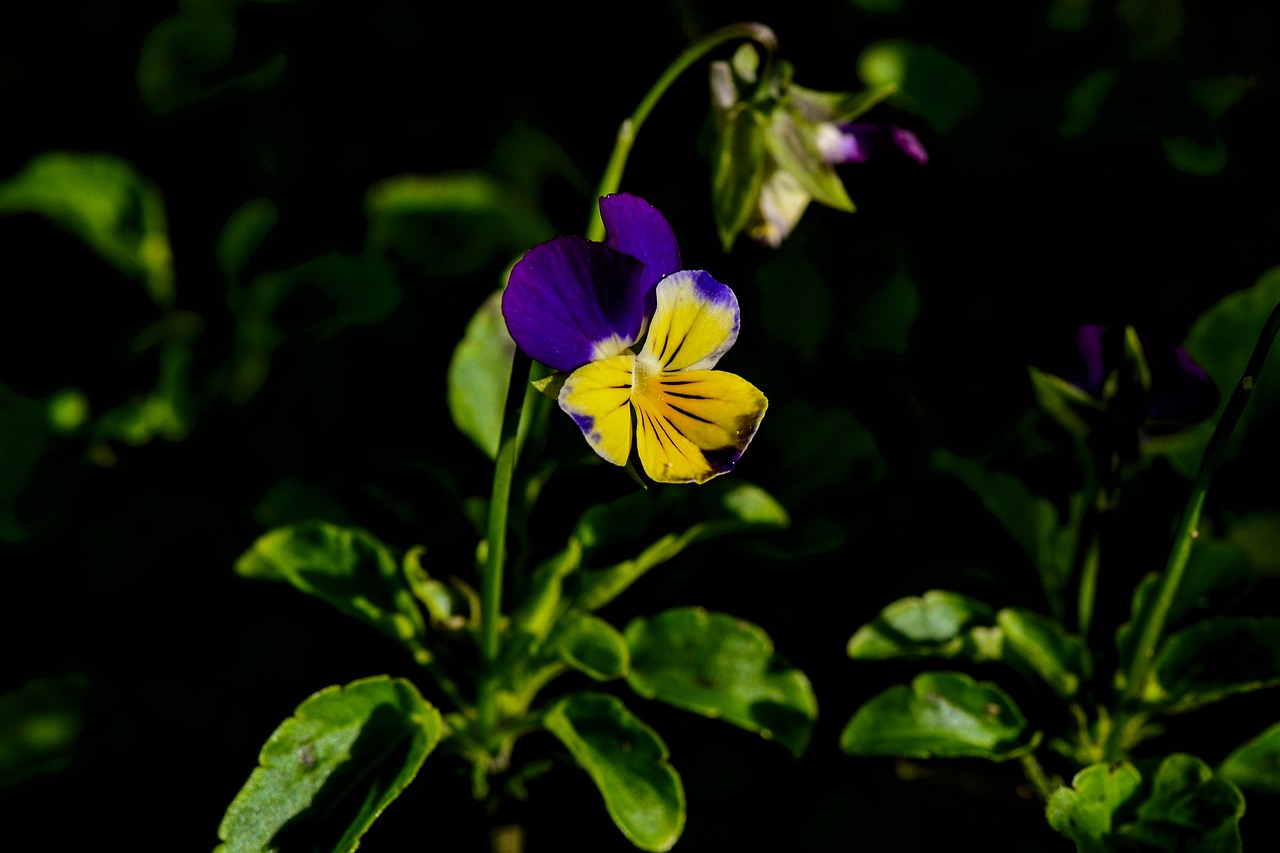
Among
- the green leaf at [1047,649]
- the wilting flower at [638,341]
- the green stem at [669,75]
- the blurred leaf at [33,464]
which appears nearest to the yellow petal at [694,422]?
the wilting flower at [638,341]

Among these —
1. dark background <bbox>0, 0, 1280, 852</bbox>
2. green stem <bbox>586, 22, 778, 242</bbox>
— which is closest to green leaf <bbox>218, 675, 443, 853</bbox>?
dark background <bbox>0, 0, 1280, 852</bbox>

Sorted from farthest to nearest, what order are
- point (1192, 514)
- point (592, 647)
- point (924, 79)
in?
1. point (924, 79)
2. point (592, 647)
3. point (1192, 514)

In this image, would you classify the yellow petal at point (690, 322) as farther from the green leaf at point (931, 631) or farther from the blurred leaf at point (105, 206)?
the blurred leaf at point (105, 206)

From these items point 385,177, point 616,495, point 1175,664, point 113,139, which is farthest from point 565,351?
point 113,139

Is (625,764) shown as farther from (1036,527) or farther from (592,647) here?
(1036,527)

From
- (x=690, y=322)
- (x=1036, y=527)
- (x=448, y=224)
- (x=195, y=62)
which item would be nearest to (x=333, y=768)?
(x=690, y=322)

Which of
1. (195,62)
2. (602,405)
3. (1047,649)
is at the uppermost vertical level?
(195,62)

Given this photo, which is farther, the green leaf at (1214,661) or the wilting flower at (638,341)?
the green leaf at (1214,661)
